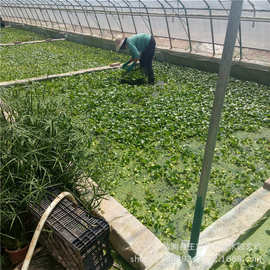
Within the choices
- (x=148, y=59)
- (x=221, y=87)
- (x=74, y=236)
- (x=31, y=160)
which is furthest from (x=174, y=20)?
(x=74, y=236)

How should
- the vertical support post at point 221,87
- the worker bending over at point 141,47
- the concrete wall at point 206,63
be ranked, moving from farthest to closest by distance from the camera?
the concrete wall at point 206,63
the worker bending over at point 141,47
the vertical support post at point 221,87

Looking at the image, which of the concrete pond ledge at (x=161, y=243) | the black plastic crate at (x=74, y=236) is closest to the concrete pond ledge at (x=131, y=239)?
the concrete pond ledge at (x=161, y=243)

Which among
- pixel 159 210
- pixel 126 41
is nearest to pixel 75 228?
pixel 159 210

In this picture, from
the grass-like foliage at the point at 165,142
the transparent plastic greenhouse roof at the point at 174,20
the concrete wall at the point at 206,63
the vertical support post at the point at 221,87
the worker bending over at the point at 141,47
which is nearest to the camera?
the vertical support post at the point at 221,87

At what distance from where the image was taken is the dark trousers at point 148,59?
7.25m

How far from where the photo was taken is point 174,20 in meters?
11.0

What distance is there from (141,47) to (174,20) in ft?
15.9

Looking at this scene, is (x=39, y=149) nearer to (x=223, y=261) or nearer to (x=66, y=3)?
(x=223, y=261)

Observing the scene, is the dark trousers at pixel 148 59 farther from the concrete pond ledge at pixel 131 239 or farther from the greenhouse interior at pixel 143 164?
the concrete pond ledge at pixel 131 239

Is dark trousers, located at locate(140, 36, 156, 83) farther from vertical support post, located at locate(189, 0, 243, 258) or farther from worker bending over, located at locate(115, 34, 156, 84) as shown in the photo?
vertical support post, located at locate(189, 0, 243, 258)

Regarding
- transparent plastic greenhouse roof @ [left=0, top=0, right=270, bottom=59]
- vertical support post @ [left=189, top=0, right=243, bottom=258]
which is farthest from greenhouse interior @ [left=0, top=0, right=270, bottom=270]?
transparent plastic greenhouse roof @ [left=0, top=0, right=270, bottom=59]

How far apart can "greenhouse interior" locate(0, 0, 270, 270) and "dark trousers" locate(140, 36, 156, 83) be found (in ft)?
0.13

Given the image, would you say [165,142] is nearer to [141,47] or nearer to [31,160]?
[31,160]

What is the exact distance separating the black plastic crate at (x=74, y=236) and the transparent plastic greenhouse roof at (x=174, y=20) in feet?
27.7
